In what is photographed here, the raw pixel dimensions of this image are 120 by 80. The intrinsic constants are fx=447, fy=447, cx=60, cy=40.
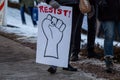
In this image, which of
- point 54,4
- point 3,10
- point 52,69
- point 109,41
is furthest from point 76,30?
point 3,10

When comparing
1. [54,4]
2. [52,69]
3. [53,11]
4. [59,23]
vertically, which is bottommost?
[52,69]

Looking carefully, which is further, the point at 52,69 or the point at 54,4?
the point at 52,69

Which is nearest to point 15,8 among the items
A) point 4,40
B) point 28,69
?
point 4,40

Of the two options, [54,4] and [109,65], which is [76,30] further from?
[54,4]

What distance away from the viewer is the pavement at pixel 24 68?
269 inches

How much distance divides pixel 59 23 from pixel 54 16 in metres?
0.13

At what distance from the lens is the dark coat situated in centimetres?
688

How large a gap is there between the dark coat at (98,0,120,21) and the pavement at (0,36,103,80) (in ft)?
3.15

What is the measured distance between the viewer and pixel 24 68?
7535 mm

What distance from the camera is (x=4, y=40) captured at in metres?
10.8

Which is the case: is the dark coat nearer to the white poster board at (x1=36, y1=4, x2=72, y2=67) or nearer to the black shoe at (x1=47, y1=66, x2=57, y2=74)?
the white poster board at (x1=36, y1=4, x2=72, y2=67)

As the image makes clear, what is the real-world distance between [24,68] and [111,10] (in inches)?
70.8

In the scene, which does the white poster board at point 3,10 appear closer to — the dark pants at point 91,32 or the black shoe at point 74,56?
the dark pants at point 91,32

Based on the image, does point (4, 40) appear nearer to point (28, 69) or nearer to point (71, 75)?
point (28, 69)
